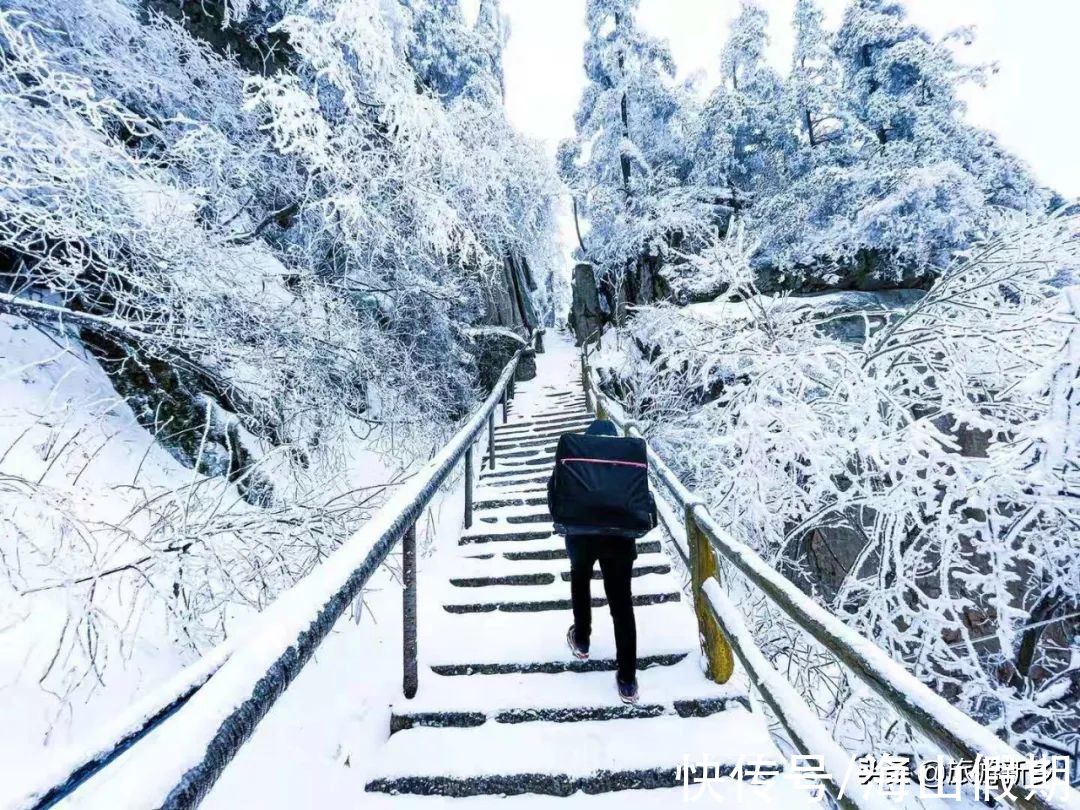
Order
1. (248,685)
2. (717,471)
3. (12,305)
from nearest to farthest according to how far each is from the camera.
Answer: (248,685), (12,305), (717,471)

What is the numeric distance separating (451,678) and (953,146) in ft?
70.6

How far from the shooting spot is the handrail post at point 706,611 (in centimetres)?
286

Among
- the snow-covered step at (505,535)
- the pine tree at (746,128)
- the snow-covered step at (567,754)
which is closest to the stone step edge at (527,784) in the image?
the snow-covered step at (567,754)

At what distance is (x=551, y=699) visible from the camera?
2.75m

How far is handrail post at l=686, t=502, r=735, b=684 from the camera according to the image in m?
2.86

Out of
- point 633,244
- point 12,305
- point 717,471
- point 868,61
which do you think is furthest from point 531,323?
point 12,305

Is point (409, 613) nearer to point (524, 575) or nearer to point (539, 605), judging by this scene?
point (539, 605)

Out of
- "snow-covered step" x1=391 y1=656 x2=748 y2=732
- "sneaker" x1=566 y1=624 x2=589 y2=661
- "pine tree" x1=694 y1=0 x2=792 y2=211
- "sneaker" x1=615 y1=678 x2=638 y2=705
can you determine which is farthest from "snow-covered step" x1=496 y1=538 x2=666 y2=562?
"pine tree" x1=694 y1=0 x2=792 y2=211

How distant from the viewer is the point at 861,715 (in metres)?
4.18

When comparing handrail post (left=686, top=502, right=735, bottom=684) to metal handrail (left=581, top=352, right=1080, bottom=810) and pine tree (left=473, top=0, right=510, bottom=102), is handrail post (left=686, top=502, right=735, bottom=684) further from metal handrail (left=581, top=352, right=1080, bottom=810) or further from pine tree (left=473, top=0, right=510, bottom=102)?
pine tree (left=473, top=0, right=510, bottom=102)

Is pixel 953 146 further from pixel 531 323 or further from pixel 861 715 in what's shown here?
pixel 861 715

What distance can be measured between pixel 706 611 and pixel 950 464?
2567mm

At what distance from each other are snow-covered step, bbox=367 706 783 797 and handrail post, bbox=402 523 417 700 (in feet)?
0.81

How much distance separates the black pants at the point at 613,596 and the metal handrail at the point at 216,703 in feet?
4.54
